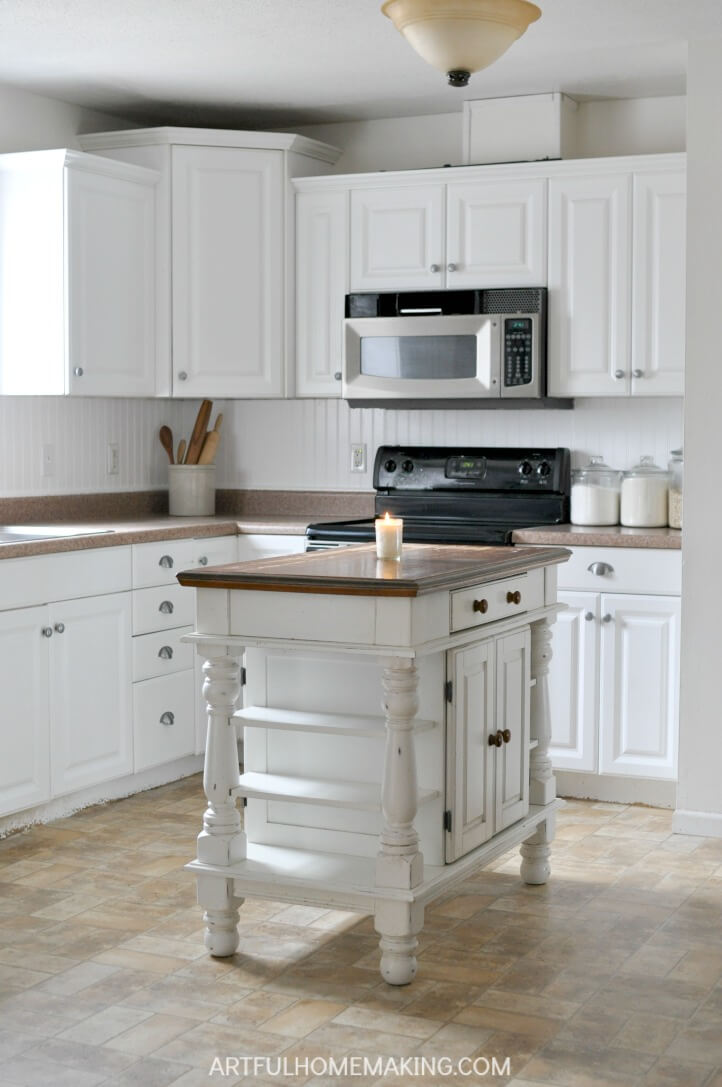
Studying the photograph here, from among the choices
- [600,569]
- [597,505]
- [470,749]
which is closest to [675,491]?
[597,505]

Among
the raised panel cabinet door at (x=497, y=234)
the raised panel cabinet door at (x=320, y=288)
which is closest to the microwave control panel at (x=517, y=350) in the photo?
the raised panel cabinet door at (x=497, y=234)

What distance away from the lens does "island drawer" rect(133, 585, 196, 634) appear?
4.54m

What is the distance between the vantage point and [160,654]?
465 cm

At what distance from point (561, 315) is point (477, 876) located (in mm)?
1954

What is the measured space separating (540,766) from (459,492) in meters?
1.60

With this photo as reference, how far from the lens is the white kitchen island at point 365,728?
9.62ft

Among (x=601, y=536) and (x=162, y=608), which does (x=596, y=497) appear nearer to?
(x=601, y=536)

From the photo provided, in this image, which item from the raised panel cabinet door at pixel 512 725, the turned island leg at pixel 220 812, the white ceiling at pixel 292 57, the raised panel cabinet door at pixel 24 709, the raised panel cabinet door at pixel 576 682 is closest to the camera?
the turned island leg at pixel 220 812

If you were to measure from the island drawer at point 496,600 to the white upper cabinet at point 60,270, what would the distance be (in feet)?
6.19

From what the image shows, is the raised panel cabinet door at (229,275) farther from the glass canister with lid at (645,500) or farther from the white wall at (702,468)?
the white wall at (702,468)

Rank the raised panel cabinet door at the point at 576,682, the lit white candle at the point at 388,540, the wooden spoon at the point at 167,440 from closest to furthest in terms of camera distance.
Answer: the lit white candle at the point at 388,540, the raised panel cabinet door at the point at 576,682, the wooden spoon at the point at 167,440

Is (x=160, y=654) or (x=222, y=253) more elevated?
(x=222, y=253)

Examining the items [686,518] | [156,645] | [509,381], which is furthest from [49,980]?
[509,381]

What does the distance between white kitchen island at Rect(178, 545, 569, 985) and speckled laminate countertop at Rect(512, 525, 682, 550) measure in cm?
91
